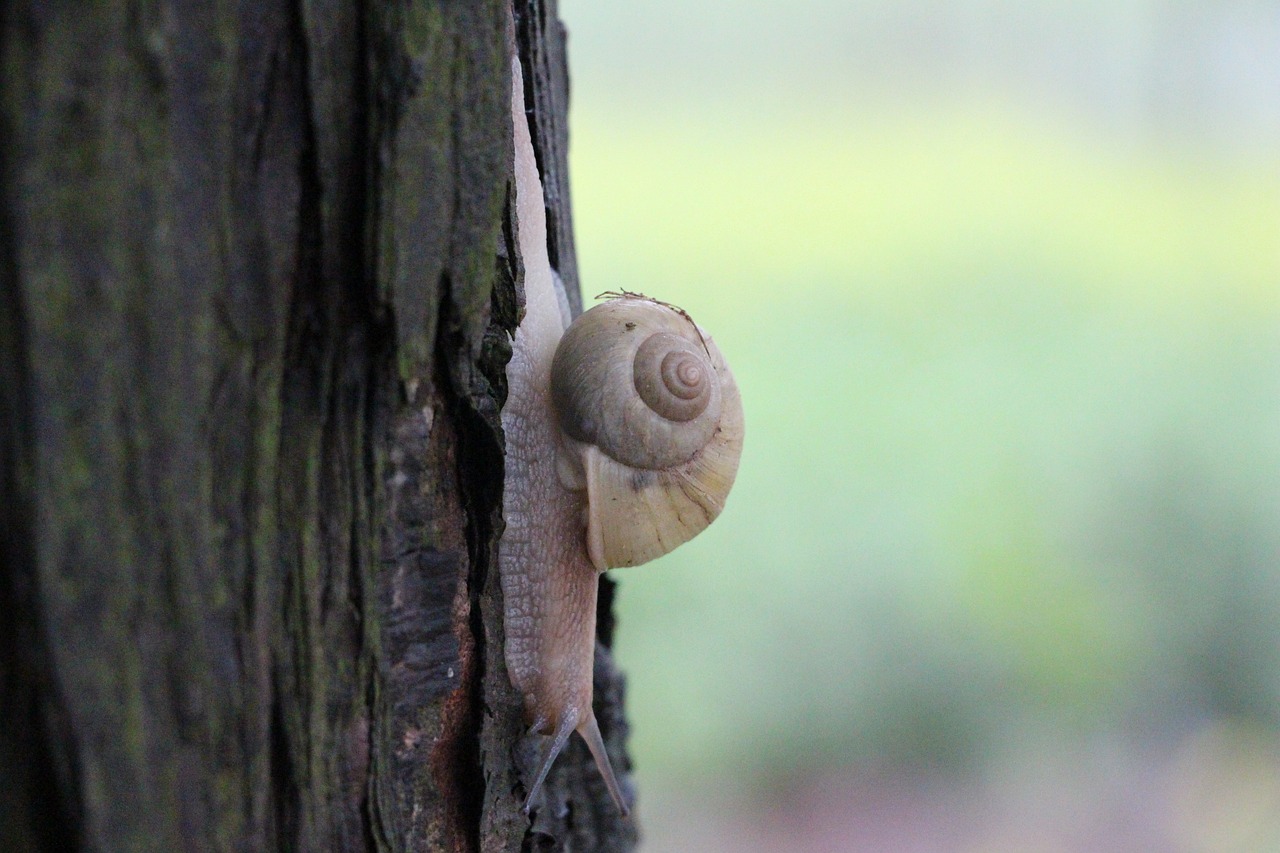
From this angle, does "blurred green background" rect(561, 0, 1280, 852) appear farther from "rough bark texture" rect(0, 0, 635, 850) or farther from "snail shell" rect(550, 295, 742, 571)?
"rough bark texture" rect(0, 0, 635, 850)

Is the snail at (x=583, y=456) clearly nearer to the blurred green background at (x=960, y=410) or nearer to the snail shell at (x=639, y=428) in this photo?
the snail shell at (x=639, y=428)

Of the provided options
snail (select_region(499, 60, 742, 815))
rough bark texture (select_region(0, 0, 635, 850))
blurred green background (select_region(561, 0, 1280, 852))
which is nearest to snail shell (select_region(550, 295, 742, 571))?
snail (select_region(499, 60, 742, 815))

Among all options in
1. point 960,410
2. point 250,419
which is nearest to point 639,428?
point 250,419

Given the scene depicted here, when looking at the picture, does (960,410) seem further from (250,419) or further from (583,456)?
(250,419)

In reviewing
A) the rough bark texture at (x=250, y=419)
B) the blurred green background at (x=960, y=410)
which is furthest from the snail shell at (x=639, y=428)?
the blurred green background at (x=960, y=410)

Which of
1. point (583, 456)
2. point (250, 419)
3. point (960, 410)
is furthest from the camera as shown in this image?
point (960, 410)
